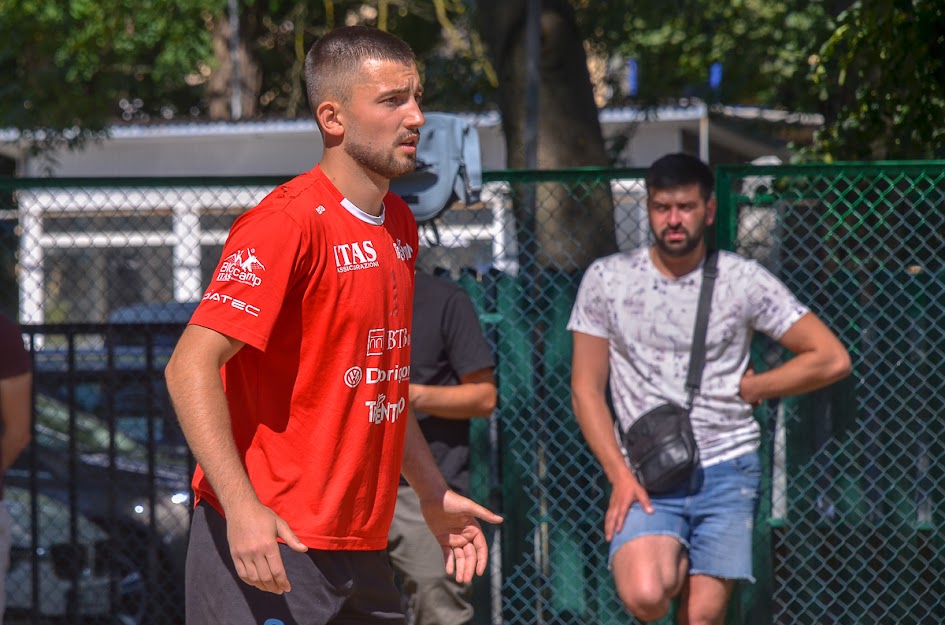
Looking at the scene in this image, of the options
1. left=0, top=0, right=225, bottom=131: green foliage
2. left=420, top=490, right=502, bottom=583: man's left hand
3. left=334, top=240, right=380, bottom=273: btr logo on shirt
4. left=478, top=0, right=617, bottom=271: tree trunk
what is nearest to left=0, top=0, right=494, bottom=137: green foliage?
left=0, top=0, right=225, bottom=131: green foliage

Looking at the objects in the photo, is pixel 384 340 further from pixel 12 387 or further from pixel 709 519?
pixel 709 519

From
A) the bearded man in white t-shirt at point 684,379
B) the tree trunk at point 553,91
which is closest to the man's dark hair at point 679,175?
the bearded man in white t-shirt at point 684,379

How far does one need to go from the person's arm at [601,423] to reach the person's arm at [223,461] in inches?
82.7

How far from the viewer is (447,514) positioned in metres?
2.98

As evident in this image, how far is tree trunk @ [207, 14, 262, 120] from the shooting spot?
19625mm

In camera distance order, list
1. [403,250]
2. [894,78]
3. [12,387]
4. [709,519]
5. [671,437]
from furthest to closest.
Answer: [894,78], [709,519], [671,437], [12,387], [403,250]

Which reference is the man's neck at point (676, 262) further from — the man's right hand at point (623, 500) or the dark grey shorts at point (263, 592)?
the dark grey shorts at point (263, 592)

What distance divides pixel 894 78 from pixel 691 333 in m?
2.14

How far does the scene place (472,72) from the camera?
10.9 m

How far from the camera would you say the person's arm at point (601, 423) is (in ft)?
14.1

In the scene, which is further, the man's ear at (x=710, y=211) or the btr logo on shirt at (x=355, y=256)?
the man's ear at (x=710, y=211)

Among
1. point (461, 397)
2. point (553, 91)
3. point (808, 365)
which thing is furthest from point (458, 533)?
point (553, 91)

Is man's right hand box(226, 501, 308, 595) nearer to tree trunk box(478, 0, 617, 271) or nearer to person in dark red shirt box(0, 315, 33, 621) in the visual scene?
person in dark red shirt box(0, 315, 33, 621)

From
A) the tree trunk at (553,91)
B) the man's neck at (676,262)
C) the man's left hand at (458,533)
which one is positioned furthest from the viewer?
the tree trunk at (553,91)
